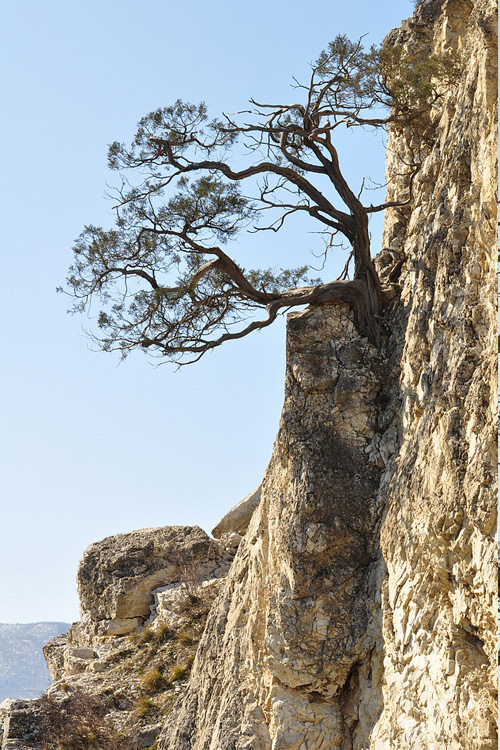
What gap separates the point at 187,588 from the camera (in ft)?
68.1

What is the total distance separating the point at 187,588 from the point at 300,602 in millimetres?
9089

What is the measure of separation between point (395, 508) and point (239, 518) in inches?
464

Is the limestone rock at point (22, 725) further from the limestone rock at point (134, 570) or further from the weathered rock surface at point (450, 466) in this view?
the weathered rock surface at point (450, 466)

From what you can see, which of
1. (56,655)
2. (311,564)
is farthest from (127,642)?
(311,564)

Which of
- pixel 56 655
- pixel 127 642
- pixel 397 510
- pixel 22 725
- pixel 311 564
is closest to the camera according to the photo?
pixel 397 510

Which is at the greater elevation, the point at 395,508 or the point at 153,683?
the point at 395,508

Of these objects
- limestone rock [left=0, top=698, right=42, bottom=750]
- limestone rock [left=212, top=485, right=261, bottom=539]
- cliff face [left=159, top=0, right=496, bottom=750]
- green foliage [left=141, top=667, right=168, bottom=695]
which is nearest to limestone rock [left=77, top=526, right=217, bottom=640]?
limestone rock [left=212, top=485, right=261, bottom=539]

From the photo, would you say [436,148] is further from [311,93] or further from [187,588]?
[187,588]

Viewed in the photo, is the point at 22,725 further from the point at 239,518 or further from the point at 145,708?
the point at 239,518

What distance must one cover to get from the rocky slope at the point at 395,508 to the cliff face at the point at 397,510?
0.09 feet

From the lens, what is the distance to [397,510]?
11.2 meters

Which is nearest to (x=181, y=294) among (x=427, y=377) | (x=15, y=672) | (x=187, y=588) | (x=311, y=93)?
(x=311, y=93)

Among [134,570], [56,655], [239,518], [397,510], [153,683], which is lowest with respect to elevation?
[153,683]

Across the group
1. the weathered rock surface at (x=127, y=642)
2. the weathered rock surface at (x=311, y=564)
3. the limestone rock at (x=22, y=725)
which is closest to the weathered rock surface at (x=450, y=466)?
the weathered rock surface at (x=311, y=564)
